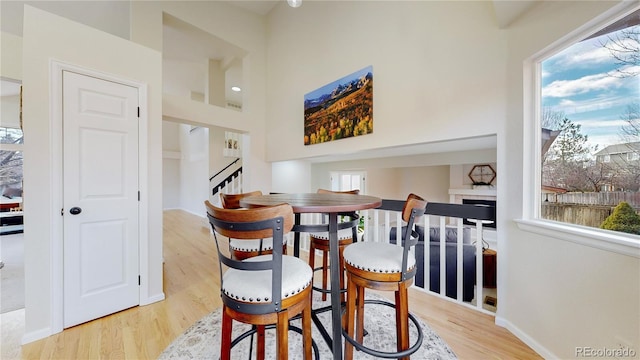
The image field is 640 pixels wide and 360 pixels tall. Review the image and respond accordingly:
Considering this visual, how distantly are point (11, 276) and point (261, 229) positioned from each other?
13.1ft

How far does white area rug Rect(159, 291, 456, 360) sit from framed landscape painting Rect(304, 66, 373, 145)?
76.9 inches

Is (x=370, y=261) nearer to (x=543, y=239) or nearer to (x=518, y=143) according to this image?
(x=543, y=239)

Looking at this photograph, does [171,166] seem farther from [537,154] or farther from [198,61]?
[537,154]

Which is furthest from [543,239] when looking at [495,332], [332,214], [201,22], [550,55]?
[201,22]

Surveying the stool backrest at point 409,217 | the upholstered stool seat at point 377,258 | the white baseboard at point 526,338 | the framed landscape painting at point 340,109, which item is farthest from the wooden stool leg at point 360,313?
the framed landscape painting at point 340,109

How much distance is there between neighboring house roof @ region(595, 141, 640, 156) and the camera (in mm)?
1162

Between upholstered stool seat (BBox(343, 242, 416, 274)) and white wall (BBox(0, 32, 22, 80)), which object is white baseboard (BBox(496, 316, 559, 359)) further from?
white wall (BBox(0, 32, 22, 80))

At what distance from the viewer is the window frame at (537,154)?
1.28 metres

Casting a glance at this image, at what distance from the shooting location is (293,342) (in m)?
1.59

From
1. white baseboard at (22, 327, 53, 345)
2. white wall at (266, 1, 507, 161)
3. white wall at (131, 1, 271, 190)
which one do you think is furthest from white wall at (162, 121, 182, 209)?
white baseboard at (22, 327, 53, 345)

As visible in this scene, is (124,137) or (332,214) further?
(124,137)

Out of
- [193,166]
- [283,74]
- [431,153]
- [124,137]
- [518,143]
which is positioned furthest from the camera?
[193,166]

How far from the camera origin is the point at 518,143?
1666 mm

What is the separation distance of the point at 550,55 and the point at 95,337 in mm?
3697
